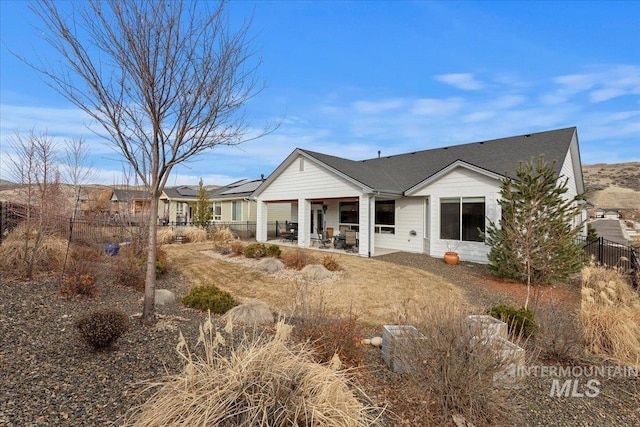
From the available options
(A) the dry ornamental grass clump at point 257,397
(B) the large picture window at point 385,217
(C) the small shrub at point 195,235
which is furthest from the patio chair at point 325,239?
(A) the dry ornamental grass clump at point 257,397

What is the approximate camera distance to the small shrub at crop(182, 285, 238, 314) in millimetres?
6422

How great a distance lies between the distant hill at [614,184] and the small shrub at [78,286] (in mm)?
46219

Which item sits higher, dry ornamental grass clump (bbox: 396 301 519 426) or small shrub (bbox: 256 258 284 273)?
dry ornamental grass clump (bbox: 396 301 519 426)

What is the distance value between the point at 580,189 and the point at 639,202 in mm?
39939

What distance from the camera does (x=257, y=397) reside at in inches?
86.7

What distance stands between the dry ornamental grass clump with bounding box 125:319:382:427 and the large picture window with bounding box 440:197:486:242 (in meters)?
12.0

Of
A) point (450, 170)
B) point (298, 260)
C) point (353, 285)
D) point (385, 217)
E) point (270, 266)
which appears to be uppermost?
point (450, 170)

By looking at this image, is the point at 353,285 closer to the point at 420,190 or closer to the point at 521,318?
the point at 521,318

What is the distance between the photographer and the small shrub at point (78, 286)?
6.18 m

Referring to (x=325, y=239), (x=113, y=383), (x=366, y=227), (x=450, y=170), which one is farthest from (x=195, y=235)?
(x=113, y=383)

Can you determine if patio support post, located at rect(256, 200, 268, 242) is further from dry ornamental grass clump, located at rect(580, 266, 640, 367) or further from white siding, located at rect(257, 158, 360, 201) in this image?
dry ornamental grass clump, located at rect(580, 266, 640, 367)

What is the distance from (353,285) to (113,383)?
23.7 ft

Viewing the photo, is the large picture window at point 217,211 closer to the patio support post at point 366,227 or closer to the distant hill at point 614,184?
the patio support post at point 366,227

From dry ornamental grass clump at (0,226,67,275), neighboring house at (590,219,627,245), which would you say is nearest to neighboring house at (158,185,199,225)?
dry ornamental grass clump at (0,226,67,275)
